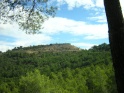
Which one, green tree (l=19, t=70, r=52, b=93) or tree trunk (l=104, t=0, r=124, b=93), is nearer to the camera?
tree trunk (l=104, t=0, r=124, b=93)

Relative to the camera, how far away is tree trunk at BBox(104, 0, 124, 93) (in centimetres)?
614

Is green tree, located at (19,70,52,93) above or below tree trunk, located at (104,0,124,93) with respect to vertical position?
below

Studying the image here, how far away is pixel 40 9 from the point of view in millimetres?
8297

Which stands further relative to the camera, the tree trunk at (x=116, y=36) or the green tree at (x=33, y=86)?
the green tree at (x=33, y=86)

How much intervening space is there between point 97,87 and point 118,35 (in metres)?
55.3

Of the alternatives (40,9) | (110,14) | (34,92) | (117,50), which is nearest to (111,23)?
(110,14)

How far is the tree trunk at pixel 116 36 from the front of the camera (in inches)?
242

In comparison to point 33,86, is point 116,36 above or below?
above

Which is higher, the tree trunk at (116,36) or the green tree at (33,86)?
the tree trunk at (116,36)

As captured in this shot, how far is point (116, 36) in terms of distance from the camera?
6.35 metres

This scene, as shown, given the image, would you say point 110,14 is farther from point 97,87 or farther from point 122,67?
point 97,87

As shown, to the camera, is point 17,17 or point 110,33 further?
point 17,17

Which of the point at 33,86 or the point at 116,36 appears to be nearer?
the point at 116,36

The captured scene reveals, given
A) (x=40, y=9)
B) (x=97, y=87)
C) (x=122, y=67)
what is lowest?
(x=97, y=87)
